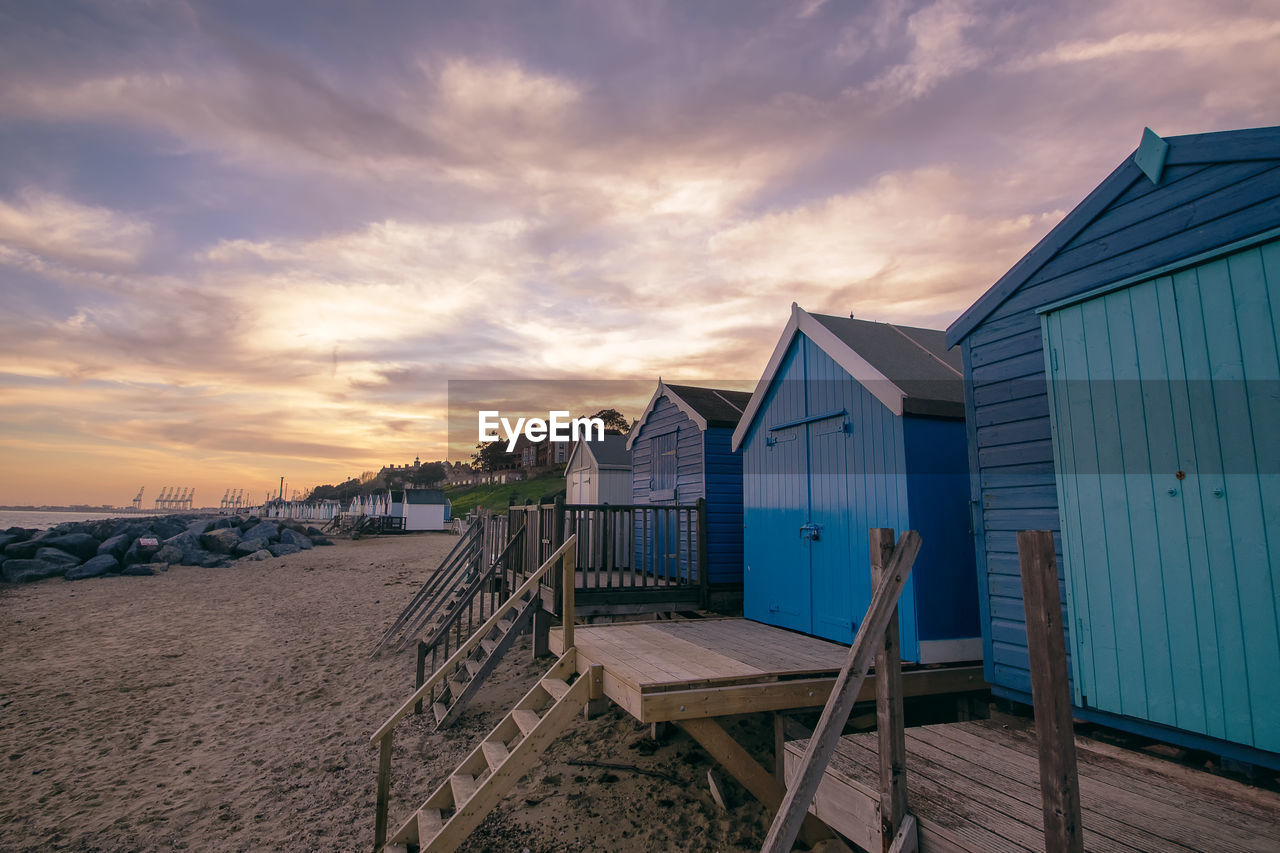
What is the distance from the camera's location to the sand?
5.61 metres

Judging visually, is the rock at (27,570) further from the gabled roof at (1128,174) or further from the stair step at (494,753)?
the gabled roof at (1128,174)

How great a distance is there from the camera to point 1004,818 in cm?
301

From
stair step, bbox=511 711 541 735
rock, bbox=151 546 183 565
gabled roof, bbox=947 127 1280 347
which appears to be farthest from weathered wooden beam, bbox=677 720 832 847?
rock, bbox=151 546 183 565

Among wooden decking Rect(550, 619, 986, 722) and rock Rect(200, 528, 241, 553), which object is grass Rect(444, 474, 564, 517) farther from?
wooden decking Rect(550, 619, 986, 722)

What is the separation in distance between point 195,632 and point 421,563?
14871mm

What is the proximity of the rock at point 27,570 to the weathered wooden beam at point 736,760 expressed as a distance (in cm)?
2830

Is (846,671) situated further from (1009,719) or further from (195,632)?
(195,632)

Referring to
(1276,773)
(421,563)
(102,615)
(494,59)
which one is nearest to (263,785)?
(1276,773)

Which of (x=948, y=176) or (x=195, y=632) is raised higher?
(x=948, y=176)

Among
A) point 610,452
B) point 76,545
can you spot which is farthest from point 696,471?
point 76,545

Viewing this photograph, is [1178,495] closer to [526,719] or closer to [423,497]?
[526,719]

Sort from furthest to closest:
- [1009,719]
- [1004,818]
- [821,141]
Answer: [821,141] → [1009,719] → [1004,818]

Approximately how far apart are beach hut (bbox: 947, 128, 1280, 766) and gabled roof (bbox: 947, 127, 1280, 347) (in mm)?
13

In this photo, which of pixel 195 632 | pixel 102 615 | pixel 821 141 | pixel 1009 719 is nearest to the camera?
pixel 1009 719
